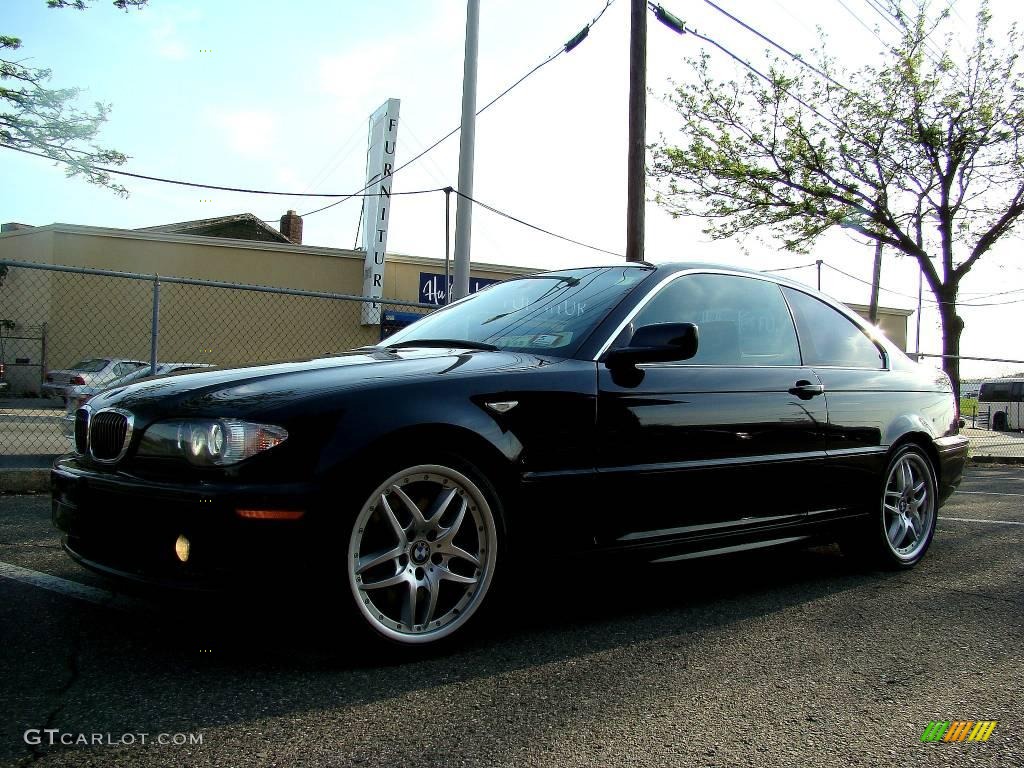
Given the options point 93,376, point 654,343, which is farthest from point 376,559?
point 93,376

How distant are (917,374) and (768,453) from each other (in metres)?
1.60

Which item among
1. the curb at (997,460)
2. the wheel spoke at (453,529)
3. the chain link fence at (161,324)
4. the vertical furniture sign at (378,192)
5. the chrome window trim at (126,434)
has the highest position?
the vertical furniture sign at (378,192)

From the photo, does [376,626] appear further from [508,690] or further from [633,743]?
[633,743]

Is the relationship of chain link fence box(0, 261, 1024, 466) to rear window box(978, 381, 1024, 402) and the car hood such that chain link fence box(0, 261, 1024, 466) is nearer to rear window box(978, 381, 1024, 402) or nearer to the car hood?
the car hood

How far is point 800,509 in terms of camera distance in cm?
388

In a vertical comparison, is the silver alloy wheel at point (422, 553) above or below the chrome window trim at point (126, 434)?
below

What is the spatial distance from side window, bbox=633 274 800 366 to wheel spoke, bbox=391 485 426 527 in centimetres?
134

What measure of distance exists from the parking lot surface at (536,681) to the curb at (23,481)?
2517 millimetres

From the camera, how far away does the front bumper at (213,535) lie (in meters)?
2.46

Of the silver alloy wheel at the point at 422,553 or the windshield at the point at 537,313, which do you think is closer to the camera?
the silver alloy wheel at the point at 422,553

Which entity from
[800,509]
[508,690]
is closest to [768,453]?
[800,509]

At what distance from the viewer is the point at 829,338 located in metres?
4.35

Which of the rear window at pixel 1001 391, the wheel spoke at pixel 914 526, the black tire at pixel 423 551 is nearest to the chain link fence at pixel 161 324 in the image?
the wheel spoke at pixel 914 526

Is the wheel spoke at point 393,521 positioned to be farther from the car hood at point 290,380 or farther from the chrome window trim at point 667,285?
the chrome window trim at point 667,285
